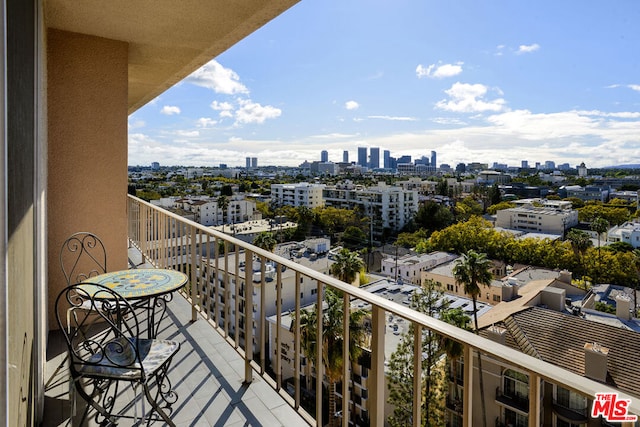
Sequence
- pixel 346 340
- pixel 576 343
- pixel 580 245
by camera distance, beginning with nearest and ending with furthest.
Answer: pixel 346 340 → pixel 576 343 → pixel 580 245

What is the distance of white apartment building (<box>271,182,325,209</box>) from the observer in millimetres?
49631

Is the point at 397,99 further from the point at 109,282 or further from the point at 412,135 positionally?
the point at 109,282

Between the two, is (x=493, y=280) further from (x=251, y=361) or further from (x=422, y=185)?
(x=422, y=185)

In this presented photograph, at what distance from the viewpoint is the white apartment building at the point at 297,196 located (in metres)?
49.6

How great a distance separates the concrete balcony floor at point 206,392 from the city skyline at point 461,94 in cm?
3284

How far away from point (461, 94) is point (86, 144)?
235ft

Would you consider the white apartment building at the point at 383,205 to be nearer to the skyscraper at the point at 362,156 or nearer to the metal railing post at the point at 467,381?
the metal railing post at the point at 467,381

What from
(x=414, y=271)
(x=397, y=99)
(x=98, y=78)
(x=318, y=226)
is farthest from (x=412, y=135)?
(x=98, y=78)

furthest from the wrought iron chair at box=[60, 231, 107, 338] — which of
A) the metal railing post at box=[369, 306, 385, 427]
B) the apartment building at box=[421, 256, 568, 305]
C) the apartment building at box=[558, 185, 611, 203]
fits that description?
the apartment building at box=[558, 185, 611, 203]

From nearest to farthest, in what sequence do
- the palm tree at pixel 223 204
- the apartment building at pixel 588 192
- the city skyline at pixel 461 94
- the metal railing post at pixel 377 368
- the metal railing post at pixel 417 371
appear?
the metal railing post at pixel 417 371, the metal railing post at pixel 377 368, the palm tree at pixel 223 204, the city skyline at pixel 461 94, the apartment building at pixel 588 192

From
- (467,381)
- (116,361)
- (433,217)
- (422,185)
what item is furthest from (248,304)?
(422,185)

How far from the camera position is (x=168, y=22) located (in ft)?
9.05

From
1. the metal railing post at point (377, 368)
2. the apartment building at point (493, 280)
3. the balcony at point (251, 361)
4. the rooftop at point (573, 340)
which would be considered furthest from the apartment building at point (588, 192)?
the metal railing post at point (377, 368)

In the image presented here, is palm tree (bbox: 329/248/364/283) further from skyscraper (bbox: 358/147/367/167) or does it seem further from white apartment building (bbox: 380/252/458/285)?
skyscraper (bbox: 358/147/367/167)
